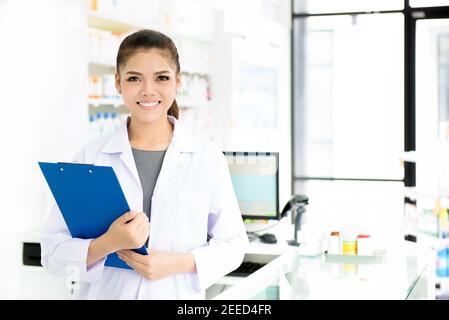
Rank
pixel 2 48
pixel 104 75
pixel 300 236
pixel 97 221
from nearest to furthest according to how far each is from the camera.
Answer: pixel 97 221 < pixel 300 236 < pixel 2 48 < pixel 104 75

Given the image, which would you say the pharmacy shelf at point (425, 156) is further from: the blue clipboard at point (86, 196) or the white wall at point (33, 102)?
the blue clipboard at point (86, 196)

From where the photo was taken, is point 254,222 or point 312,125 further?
point 312,125

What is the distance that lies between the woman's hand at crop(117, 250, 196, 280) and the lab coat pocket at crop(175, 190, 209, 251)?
0.03 metres

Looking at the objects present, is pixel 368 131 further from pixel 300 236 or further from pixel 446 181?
pixel 300 236

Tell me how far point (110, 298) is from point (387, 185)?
3.85 metres

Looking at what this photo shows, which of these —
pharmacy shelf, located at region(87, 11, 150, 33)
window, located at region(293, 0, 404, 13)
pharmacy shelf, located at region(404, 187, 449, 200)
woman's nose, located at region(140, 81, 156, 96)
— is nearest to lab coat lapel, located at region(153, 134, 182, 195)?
woman's nose, located at region(140, 81, 156, 96)

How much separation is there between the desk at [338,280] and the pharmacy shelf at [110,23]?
139 cm

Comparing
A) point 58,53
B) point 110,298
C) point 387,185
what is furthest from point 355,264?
point 387,185

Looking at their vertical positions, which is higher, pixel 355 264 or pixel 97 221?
pixel 97 221

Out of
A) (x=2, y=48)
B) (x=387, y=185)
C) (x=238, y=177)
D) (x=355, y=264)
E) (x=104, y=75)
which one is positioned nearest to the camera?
(x=355, y=264)

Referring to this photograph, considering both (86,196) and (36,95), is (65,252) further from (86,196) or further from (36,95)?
(36,95)

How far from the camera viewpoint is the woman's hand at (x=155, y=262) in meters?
1.15

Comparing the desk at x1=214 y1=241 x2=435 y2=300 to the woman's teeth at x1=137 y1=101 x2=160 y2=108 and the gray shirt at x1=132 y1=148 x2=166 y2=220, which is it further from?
the woman's teeth at x1=137 y1=101 x2=160 y2=108

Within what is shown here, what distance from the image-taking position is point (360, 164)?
16.2ft
